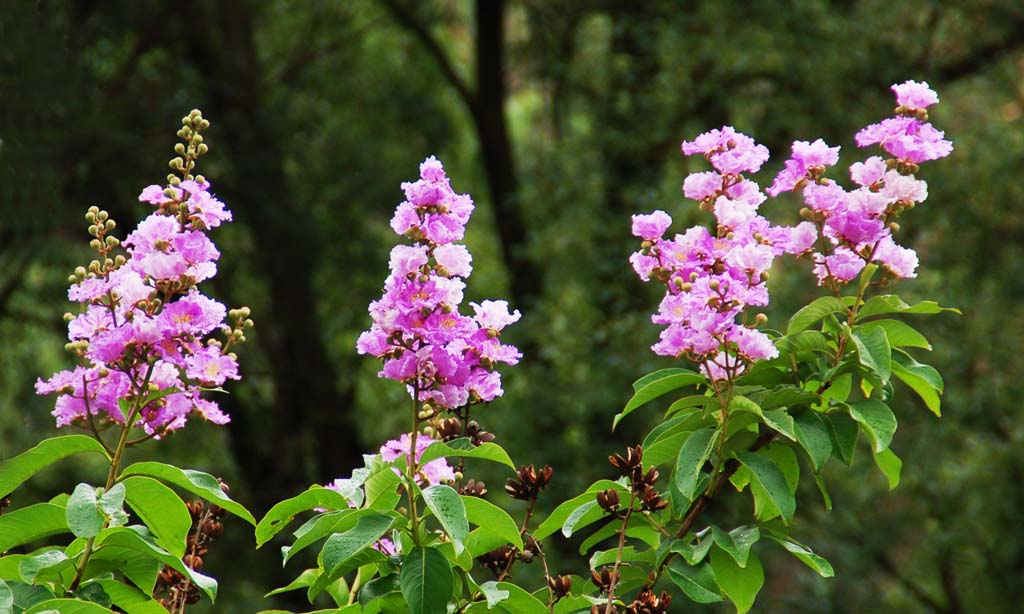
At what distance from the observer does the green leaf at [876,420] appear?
1646mm

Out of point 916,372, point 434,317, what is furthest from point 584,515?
point 916,372

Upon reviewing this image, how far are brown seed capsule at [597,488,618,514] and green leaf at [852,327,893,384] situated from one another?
0.36 meters

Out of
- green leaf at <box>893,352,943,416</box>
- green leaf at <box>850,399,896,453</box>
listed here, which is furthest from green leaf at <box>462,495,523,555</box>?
green leaf at <box>893,352,943,416</box>

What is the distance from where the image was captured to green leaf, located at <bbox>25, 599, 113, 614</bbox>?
1.43 m

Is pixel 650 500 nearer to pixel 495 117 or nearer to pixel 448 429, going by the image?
pixel 448 429

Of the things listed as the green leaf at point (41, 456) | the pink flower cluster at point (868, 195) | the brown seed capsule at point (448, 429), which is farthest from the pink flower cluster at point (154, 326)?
the pink flower cluster at point (868, 195)

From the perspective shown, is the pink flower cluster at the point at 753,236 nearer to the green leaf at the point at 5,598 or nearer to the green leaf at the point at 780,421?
the green leaf at the point at 780,421

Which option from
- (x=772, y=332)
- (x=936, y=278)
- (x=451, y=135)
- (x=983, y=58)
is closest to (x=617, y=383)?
(x=936, y=278)

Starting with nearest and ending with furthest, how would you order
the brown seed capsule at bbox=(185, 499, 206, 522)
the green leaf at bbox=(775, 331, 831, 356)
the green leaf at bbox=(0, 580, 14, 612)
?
the green leaf at bbox=(0, 580, 14, 612), the green leaf at bbox=(775, 331, 831, 356), the brown seed capsule at bbox=(185, 499, 206, 522)

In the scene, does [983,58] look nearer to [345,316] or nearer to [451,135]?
[451,135]

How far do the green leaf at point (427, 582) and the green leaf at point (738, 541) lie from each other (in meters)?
0.34

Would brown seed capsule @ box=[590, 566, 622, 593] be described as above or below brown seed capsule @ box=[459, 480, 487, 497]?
below

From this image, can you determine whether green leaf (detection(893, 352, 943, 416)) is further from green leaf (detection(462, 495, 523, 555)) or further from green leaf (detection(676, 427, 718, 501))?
green leaf (detection(462, 495, 523, 555))

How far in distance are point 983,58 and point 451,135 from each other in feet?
10.6
